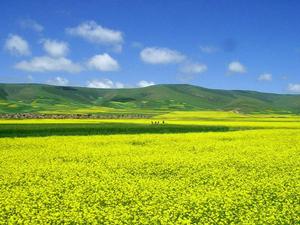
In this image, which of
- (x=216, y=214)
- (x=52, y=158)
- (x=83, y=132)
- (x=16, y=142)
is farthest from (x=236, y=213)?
(x=83, y=132)

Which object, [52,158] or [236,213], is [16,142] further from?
[236,213]

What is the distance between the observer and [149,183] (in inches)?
911

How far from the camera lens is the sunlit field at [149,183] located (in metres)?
17.4

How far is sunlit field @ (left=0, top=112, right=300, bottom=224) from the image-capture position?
17.4 m

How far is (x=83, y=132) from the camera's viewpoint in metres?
55.6

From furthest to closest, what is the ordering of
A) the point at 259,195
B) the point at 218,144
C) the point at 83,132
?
the point at 83,132
the point at 218,144
the point at 259,195

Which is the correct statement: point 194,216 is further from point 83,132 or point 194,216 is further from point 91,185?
point 83,132

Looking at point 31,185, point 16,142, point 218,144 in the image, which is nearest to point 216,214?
point 31,185

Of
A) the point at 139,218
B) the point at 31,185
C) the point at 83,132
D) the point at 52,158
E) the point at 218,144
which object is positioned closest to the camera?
the point at 139,218

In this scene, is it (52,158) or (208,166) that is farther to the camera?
(52,158)

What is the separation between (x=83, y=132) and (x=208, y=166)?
2955 centimetres

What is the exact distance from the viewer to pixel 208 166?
28.9m

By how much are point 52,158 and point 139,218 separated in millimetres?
16844

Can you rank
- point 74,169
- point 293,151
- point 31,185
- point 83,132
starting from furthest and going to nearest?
point 83,132, point 293,151, point 74,169, point 31,185
